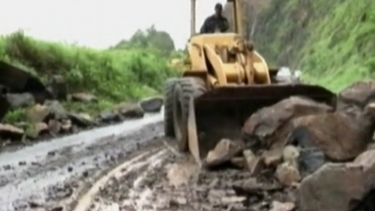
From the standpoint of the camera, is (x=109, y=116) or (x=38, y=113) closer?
(x=38, y=113)

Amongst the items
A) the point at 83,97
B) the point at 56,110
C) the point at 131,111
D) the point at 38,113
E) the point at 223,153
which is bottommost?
the point at 131,111

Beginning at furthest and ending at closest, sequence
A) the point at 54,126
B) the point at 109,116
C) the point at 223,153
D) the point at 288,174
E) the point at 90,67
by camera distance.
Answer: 1. the point at 90,67
2. the point at 109,116
3. the point at 54,126
4. the point at 223,153
5. the point at 288,174

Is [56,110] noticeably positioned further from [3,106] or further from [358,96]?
[358,96]

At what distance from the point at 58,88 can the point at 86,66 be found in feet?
17.5

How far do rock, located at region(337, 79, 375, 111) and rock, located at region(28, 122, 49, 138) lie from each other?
8418 millimetres

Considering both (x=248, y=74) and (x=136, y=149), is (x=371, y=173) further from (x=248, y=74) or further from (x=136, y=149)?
(x=136, y=149)

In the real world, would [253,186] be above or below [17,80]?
above

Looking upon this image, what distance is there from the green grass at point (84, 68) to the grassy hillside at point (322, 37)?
565 centimetres

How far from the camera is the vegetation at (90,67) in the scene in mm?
24594

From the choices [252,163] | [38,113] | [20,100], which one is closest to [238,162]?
[252,163]

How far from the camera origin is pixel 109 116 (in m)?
22.3

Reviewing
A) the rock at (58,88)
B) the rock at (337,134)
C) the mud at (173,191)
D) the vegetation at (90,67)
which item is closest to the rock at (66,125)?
the vegetation at (90,67)

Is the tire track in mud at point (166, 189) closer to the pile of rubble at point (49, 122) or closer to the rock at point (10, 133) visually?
the rock at point (10, 133)

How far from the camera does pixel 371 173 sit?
641 cm
